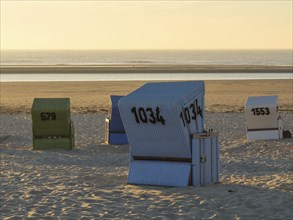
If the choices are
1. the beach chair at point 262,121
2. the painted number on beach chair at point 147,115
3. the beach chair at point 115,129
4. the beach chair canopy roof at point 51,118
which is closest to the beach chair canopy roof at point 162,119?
the painted number on beach chair at point 147,115

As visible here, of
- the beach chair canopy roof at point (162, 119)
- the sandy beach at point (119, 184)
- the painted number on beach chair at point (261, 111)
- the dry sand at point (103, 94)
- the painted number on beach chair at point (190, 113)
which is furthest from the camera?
the dry sand at point (103, 94)

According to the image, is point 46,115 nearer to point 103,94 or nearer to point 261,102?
point 261,102

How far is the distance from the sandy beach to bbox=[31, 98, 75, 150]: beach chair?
462 millimetres

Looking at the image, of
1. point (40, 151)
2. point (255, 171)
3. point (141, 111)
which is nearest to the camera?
point (141, 111)

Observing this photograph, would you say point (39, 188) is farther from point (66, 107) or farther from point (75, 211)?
point (66, 107)

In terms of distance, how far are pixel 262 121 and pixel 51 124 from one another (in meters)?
7.32

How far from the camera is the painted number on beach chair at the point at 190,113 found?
1250cm

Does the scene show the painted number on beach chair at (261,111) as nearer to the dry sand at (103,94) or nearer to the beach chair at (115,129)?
the beach chair at (115,129)

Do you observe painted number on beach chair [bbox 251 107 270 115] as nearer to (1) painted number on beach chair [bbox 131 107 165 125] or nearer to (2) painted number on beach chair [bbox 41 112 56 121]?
(2) painted number on beach chair [bbox 41 112 56 121]

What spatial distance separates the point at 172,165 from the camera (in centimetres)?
1299

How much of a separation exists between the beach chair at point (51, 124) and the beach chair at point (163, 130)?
23.2 feet

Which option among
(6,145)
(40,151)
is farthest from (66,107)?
(6,145)

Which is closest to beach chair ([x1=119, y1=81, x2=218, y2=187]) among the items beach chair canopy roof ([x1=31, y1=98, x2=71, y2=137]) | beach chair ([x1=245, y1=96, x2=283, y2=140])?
beach chair canopy roof ([x1=31, y1=98, x2=71, y2=137])

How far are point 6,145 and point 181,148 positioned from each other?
33.8 ft
